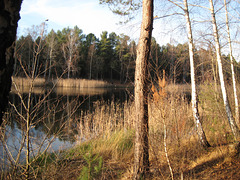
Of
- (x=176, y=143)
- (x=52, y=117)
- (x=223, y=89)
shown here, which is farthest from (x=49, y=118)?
(x=52, y=117)

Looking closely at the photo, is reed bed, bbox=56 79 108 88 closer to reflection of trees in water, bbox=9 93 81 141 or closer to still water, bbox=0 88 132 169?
reflection of trees in water, bbox=9 93 81 141

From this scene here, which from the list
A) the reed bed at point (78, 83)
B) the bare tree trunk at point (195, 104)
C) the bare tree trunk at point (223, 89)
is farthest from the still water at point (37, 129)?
the reed bed at point (78, 83)

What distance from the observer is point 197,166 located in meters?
3.61

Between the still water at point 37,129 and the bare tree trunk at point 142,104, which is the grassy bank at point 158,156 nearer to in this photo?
the bare tree trunk at point 142,104

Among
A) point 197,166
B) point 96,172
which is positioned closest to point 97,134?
point 96,172

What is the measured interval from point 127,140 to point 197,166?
2233 millimetres

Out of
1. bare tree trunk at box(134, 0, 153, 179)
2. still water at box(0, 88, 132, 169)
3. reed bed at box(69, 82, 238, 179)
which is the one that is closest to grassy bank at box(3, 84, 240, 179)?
reed bed at box(69, 82, 238, 179)

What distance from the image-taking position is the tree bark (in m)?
0.81

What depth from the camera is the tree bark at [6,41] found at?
0.81 metres

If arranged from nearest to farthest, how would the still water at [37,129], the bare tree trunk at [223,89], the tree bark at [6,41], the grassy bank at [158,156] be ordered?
the tree bark at [6,41]
the still water at [37,129]
the grassy bank at [158,156]
the bare tree trunk at [223,89]

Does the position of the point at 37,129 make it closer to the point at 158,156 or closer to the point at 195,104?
the point at 158,156

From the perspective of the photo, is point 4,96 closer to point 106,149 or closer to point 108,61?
point 106,149

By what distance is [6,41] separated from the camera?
0.83 meters

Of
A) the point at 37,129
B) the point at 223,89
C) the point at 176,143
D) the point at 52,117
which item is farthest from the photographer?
the point at 52,117
